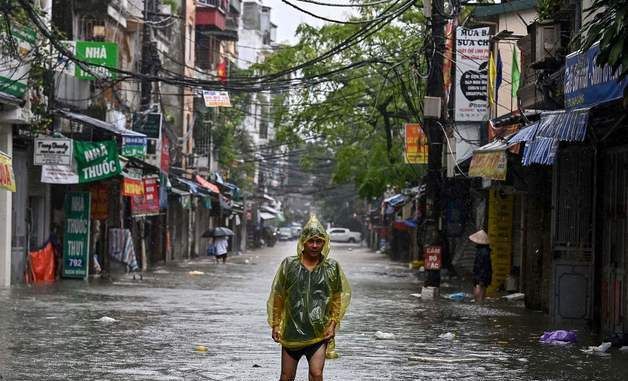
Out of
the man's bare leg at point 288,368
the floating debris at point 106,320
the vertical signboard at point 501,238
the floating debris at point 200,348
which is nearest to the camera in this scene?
the man's bare leg at point 288,368

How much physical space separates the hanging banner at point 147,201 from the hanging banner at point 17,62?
1123 centimetres

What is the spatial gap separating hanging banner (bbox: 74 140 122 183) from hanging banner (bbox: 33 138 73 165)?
2321mm

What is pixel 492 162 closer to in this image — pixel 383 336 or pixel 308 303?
pixel 383 336

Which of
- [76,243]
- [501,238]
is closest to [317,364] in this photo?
[76,243]

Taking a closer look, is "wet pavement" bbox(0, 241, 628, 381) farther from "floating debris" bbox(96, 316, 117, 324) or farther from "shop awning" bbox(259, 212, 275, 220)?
"shop awning" bbox(259, 212, 275, 220)

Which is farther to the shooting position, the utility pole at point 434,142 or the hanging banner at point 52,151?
the hanging banner at point 52,151

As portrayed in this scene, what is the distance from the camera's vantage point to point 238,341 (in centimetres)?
1739

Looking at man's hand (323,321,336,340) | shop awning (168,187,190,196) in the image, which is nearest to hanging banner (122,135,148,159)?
shop awning (168,187,190,196)

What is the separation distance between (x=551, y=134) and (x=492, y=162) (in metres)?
4.81

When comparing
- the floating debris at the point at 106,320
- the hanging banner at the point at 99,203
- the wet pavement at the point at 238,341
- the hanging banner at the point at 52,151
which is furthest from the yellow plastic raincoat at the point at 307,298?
the hanging banner at the point at 99,203

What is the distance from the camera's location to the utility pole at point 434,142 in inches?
1128

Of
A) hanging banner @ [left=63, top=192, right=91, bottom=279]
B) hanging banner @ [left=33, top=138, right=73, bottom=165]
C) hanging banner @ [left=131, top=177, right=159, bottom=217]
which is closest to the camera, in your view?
hanging banner @ [left=33, top=138, right=73, bottom=165]

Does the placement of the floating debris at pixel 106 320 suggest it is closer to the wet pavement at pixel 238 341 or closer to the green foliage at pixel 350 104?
the wet pavement at pixel 238 341

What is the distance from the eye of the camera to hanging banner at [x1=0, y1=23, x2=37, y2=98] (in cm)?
2661
